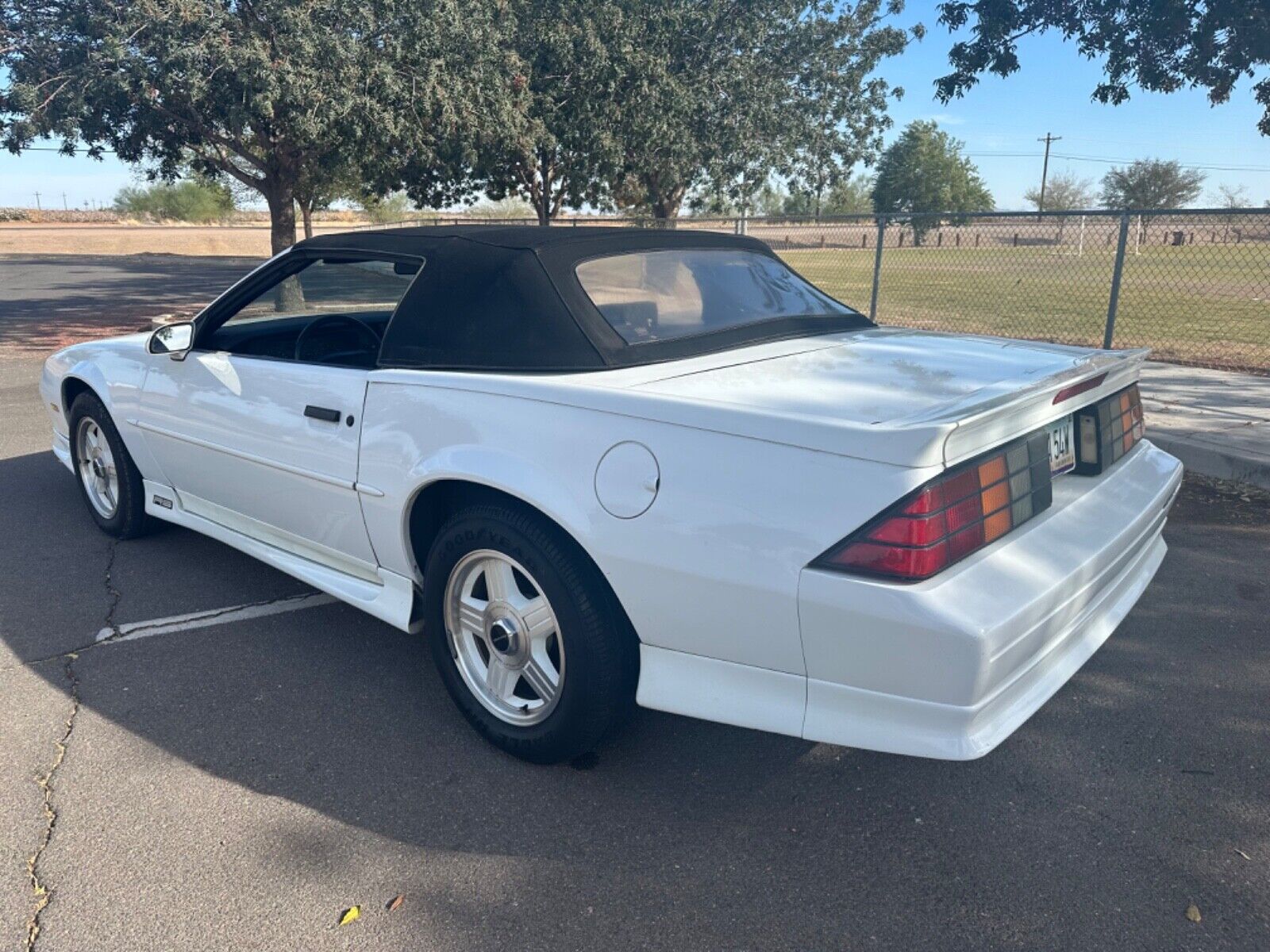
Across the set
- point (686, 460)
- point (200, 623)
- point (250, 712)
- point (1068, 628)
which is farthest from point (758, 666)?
point (200, 623)

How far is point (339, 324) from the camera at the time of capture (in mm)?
4113

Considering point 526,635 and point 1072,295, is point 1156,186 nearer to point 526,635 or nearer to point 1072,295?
point 1072,295

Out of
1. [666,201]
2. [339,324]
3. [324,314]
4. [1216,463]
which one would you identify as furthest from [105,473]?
[666,201]

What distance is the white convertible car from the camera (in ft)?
7.50

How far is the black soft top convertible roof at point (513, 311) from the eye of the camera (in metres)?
3.03

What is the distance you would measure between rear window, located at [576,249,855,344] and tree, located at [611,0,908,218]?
16077 millimetres

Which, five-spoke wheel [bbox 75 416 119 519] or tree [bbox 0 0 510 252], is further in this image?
tree [bbox 0 0 510 252]

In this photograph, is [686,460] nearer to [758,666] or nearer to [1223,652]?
[758,666]

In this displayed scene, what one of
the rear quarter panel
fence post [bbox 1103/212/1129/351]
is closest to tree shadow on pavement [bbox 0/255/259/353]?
fence post [bbox 1103/212/1129/351]

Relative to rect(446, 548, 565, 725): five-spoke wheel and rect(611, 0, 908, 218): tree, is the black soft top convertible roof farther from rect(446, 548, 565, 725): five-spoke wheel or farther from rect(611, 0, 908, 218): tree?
rect(611, 0, 908, 218): tree

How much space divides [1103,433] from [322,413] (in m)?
2.56

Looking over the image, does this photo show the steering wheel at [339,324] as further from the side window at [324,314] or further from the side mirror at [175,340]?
the side mirror at [175,340]

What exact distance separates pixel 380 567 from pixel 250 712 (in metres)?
0.64

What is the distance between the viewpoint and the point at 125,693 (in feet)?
11.2
